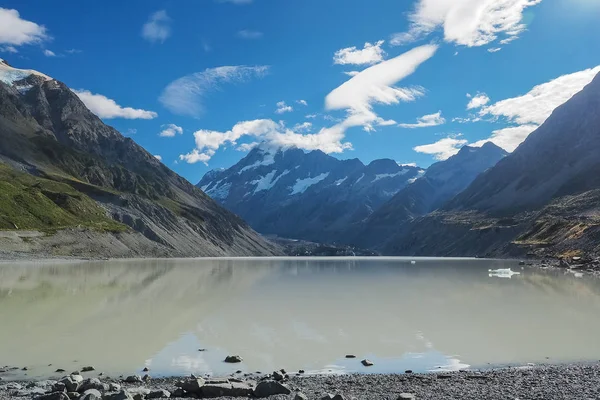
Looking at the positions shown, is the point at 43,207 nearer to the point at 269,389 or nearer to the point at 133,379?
the point at 133,379

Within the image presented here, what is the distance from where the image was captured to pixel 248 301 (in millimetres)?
48781

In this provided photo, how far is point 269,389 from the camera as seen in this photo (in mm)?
17188

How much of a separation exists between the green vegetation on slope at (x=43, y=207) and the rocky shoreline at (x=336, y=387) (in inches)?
5327

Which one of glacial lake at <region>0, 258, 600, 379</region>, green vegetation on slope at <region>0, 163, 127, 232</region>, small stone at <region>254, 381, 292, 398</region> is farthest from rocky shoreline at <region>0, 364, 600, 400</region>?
green vegetation on slope at <region>0, 163, 127, 232</region>

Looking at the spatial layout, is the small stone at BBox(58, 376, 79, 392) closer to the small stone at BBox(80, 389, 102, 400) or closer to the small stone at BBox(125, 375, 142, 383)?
the small stone at BBox(80, 389, 102, 400)

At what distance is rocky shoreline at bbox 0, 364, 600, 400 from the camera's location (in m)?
16.5


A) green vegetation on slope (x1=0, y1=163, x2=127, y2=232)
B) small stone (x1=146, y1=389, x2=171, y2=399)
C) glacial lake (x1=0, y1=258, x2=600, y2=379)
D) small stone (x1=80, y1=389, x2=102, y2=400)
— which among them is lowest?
glacial lake (x1=0, y1=258, x2=600, y2=379)

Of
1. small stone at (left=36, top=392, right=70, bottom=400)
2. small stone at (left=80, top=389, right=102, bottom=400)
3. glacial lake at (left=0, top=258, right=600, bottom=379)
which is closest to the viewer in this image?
small stone at (left=80, top=389, right=102, bottom=400)

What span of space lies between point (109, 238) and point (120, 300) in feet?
407

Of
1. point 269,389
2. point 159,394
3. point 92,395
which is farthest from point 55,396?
point 269,389

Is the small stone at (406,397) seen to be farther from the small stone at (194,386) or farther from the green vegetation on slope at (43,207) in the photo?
the green vegetation on slope at (43,207)

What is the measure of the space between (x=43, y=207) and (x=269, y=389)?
544 ft

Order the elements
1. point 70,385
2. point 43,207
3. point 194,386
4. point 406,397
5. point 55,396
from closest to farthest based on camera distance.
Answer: point 55,396, point 406,397, point 70,385, point 194,386, point 43,207

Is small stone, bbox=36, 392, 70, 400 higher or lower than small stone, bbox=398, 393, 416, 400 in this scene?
lower
